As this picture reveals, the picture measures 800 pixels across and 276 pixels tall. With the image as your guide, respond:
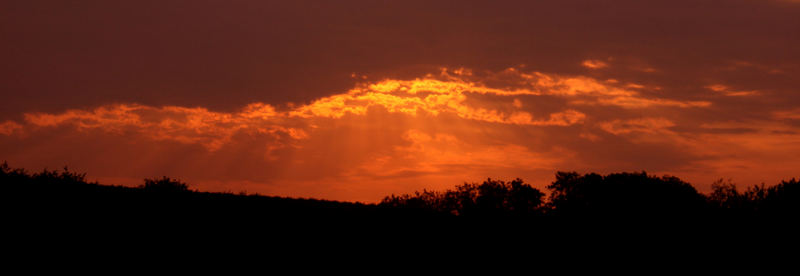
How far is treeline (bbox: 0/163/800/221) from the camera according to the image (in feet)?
81.5

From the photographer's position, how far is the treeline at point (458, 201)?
2483cm

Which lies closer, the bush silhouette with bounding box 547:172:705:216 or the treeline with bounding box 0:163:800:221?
the treeline with bounding box 0:163:800:221

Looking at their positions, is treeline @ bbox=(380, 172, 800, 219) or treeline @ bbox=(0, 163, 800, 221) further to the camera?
treeline @ bbox=(380, 172, 800, 219)

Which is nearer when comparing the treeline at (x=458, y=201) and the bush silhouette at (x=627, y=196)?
the treeline at (x=458, y=201)

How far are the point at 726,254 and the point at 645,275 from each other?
24.9ft

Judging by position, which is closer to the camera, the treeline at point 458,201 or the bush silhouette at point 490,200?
the treeline at point 458,201

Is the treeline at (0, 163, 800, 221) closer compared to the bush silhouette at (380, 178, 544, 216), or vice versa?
the treeline at (0, 163, 800, 221)

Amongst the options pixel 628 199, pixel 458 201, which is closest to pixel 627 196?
pixel 628 199

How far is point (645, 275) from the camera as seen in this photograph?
106ft

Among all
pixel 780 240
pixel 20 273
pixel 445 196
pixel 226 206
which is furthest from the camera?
pixel 445 196

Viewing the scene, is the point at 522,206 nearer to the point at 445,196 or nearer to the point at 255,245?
the point at 445,196

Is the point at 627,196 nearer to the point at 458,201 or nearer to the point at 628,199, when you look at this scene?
the point at 628,199

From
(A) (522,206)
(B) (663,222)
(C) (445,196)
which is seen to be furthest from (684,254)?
(C) (445,196)

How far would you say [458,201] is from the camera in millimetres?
100938
